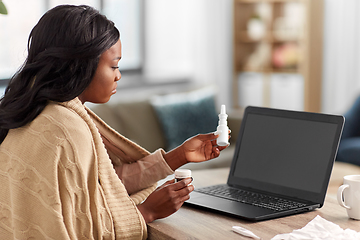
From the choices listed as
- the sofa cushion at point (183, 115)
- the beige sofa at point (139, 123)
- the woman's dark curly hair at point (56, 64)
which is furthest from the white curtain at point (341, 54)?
the woman's dark curly hair at point (56, 64)

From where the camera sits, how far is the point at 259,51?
4.90 m

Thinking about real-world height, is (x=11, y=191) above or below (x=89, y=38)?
below

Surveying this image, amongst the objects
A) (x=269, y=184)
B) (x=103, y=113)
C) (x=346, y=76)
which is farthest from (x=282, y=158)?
(x=346, y=76)

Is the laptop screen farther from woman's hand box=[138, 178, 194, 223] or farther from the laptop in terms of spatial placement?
woman's hand box=[138, 178, 194, 223]

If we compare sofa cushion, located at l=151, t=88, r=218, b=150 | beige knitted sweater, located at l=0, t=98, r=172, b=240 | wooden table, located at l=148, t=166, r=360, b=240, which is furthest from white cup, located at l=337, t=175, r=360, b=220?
sofa cushion, located at l=151, t=88, r=218, b=150

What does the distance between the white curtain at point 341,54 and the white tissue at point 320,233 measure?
339 centimetres

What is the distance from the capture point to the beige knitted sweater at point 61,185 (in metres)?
1.00

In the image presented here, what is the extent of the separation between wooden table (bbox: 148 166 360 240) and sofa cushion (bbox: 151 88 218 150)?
1.83 m

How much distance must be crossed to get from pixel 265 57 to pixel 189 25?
0.91m

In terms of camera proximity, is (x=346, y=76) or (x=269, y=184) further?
(x=346, y=76)

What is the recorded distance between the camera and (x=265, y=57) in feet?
15.7

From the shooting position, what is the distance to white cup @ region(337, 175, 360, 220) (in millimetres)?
1106

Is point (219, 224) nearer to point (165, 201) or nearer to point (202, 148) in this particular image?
point (165, 201)

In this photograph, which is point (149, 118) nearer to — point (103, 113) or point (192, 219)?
point (103, 113)
